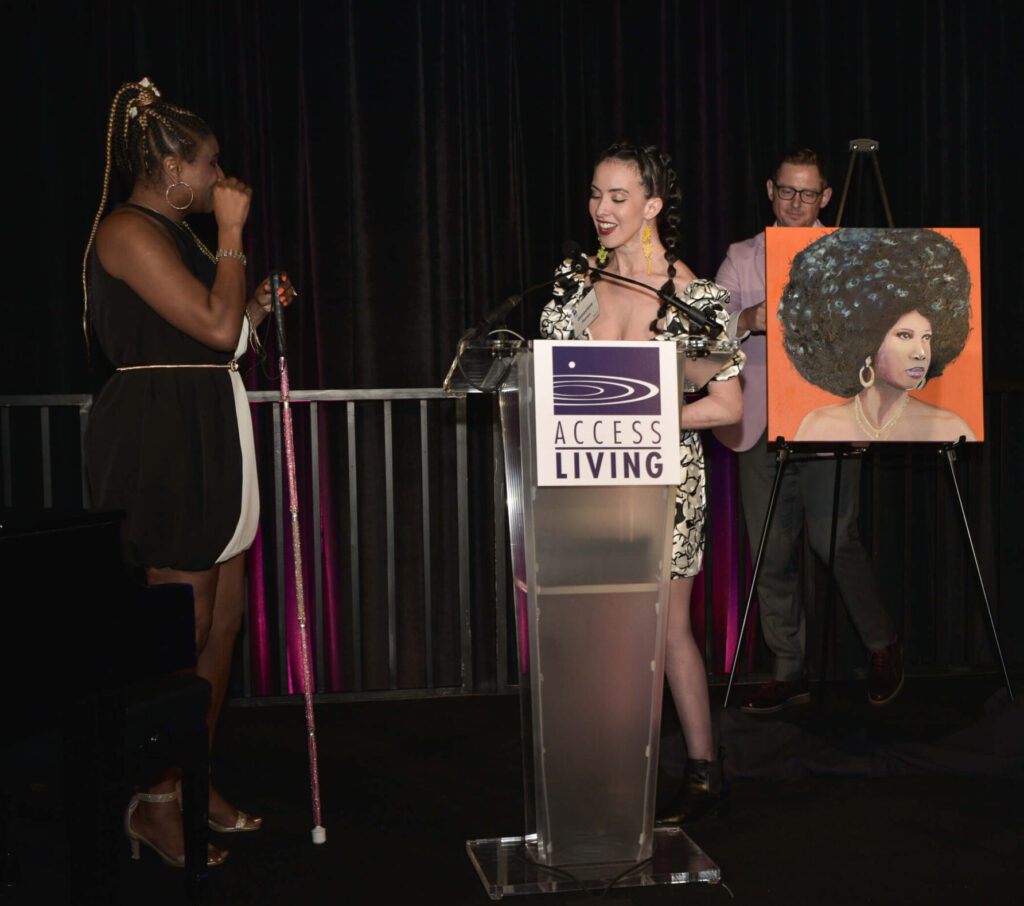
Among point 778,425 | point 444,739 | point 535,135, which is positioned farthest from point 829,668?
point 535,135

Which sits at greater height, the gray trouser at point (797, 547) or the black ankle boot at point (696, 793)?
the gray trouser at point (797, 547)

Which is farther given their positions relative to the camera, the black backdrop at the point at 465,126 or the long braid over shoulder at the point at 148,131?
the black backdrop at the point at 465,126

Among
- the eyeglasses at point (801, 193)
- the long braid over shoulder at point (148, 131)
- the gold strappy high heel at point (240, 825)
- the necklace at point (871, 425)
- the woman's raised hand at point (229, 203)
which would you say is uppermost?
the eyeglasses at point (801, 193)

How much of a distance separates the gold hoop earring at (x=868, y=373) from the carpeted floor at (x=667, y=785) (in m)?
1.05

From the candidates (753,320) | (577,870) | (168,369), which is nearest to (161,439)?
(168,369)

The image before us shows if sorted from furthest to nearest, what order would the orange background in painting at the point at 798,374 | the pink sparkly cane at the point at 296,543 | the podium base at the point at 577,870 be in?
the orange background in painting at the point at 798,374
the pink sparkly cane at the point at 296,543
the podium base at the point at 577,870

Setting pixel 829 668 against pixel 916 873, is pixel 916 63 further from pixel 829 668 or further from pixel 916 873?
pixel 916 873

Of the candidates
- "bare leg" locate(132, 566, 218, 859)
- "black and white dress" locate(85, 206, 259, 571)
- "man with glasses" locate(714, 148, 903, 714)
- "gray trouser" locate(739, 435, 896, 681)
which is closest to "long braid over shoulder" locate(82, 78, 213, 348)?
"black and white dress" locate(85, 206, 259, 571)

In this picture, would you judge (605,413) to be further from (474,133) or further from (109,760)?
(474,133)

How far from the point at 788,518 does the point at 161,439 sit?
7.59 feet

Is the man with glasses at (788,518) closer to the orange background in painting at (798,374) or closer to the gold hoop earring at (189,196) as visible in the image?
the orange background in painting at (798,374)

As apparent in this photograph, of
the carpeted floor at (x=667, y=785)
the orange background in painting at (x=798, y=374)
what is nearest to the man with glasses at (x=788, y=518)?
the carpeted floor at (x=667, y=785)

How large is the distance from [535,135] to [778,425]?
64.5 inches

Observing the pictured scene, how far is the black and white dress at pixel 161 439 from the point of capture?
2320 mm
